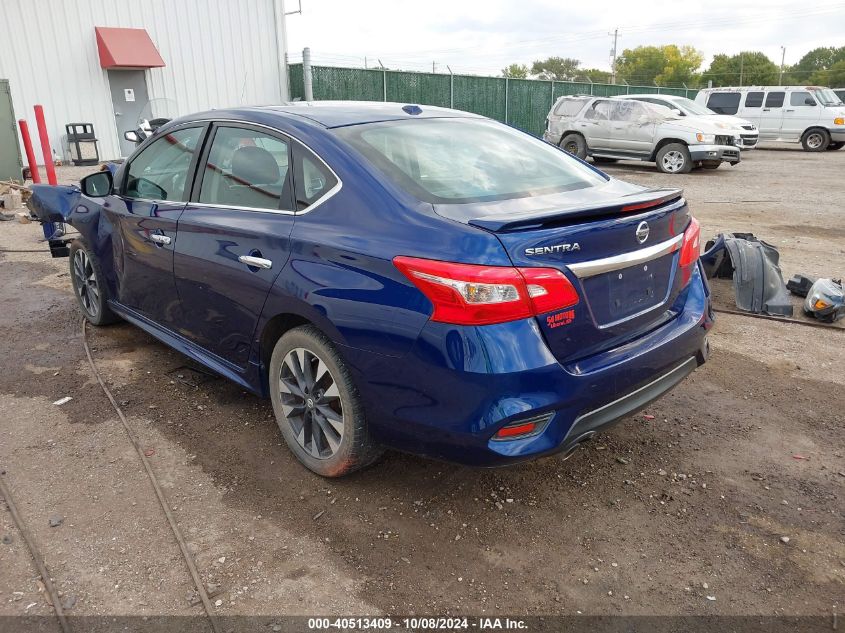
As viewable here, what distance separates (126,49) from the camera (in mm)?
16766

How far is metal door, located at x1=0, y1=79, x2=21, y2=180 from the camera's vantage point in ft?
40.1

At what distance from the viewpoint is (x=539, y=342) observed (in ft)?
7.80

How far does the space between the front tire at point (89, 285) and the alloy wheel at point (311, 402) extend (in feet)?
7.75

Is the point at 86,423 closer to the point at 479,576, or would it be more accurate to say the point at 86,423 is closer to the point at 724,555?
the point at 479,576

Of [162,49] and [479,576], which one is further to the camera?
[162,49]

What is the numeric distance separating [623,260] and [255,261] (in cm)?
160

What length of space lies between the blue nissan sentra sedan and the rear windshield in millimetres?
13

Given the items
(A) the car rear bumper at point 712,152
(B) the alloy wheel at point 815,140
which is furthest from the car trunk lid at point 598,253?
(B) the alloy wheel at point 815,140

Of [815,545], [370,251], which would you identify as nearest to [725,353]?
[815,545]

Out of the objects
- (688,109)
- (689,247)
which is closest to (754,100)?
(688,109)

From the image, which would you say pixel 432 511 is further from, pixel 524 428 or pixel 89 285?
pixel 89 285

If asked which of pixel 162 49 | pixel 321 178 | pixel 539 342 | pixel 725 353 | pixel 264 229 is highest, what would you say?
pixel 162 49

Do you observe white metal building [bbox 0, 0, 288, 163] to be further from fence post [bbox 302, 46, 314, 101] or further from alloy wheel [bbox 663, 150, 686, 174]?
alloy wheel [bbox 663, 150, 686, 174]

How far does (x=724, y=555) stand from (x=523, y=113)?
24.8 metres
